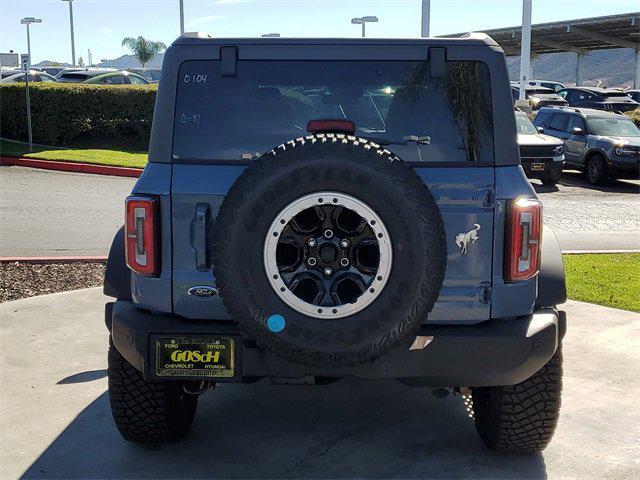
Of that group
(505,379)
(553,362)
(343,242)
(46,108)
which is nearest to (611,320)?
(553,362)

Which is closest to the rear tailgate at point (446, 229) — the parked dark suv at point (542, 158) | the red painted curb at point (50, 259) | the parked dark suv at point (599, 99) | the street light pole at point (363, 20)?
the red painted curb at point (50, 259)

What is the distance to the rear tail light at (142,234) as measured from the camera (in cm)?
338

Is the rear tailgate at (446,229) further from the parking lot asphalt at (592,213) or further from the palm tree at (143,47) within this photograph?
the palm tree at (143,47)

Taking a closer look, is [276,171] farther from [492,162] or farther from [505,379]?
[505,379]

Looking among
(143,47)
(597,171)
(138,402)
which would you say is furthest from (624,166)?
(143,47)

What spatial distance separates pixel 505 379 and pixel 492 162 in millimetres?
948

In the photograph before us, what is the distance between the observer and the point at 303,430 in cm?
418

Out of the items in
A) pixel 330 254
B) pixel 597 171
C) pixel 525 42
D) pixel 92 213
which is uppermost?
pixel 525 42

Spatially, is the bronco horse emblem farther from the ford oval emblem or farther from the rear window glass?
the ford oval emblem

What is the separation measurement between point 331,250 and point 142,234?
35.5 inches

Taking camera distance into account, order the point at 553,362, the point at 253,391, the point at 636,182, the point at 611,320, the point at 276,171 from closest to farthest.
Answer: the point at 276,171
the point at 553,362
the point at 253,391
the point at 611,320
the point at 636,182

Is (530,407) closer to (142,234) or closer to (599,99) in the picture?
(142,234)

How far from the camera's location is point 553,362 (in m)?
3.71

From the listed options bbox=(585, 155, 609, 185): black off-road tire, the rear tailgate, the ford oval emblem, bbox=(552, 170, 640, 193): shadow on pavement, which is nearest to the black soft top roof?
the rear tailgate
